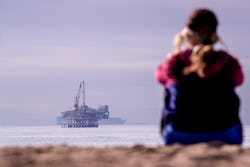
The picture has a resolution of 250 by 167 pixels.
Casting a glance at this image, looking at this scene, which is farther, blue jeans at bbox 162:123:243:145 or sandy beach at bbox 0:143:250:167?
blue jeans at bbox 162:123:243:145

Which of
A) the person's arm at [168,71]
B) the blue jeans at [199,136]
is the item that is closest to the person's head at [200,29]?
the person's arm at [168,71]

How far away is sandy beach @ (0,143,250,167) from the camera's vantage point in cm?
762

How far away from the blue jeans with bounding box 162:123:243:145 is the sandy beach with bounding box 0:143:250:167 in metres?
0.22

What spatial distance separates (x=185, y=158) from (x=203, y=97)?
132cm

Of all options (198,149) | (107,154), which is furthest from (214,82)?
(107,154)

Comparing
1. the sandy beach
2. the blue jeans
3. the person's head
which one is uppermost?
the person's head

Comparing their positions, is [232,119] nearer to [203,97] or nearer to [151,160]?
[203,97]

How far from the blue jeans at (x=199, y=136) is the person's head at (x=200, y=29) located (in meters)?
1.02

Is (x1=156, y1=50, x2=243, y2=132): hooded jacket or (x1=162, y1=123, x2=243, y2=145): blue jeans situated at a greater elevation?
(x1=156, y1=50, x2=243, y2=132): hooded jacket

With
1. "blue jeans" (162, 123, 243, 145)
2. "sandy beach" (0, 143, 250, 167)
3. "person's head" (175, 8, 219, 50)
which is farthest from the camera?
"blue jeans" (162, 123, 243, 145)

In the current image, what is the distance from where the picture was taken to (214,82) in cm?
884

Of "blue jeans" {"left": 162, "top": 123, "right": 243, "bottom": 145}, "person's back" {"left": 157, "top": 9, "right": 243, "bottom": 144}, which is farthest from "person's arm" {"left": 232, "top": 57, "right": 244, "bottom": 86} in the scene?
"blue jeans" {"left": 162, "top": 123, "right": 243, "bottom": 145}

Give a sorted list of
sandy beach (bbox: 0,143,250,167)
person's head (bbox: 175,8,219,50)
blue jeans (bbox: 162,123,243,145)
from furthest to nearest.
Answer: blue jeans (bbox: 162,123,243,145)
person's head (bbox: 175,8,219,50)
sandy beach (bbox: 0,143,250,167)

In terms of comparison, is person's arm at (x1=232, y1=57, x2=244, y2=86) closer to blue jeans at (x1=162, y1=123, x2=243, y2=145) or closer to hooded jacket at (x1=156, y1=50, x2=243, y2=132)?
hooded jacket at (x1=156, y1=50, x2=243, y2=132)
